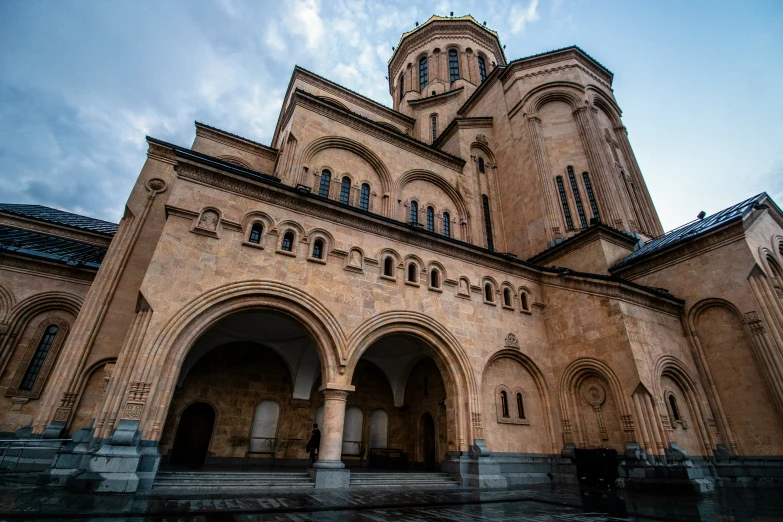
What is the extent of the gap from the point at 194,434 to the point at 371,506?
9.61 metres

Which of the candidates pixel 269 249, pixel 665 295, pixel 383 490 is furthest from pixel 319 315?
pixel 665 295

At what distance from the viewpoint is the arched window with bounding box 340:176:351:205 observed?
17.5 metres

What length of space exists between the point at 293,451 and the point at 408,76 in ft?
102

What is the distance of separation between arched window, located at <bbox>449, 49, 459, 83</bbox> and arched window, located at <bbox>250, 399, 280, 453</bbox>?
94.3 ft

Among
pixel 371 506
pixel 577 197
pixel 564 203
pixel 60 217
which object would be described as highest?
pixel 577 197

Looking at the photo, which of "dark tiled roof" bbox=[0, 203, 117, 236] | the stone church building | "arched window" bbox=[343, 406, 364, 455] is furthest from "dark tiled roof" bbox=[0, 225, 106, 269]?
"arched window" bbox=[343, 406, 364, 455]

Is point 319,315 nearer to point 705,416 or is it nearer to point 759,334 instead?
point 705,416

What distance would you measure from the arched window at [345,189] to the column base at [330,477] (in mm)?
11529

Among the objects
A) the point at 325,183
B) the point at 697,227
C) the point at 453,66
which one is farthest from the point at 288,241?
the point at 453,66

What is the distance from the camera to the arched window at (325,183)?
1692cm

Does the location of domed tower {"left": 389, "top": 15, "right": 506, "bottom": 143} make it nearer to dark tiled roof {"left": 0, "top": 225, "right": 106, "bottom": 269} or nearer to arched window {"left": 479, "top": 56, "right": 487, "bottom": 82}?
arched window {"left": 479, "top": 56, "right": 487, "bottom": 82}

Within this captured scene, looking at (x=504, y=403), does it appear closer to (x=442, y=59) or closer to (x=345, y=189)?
(x=345, y=189)

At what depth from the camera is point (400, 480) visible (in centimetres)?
1043

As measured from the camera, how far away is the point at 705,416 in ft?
Result: 41.3
